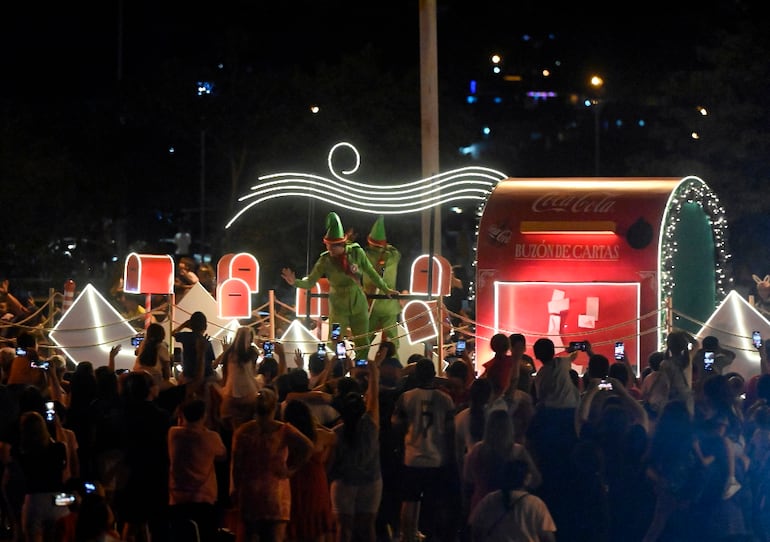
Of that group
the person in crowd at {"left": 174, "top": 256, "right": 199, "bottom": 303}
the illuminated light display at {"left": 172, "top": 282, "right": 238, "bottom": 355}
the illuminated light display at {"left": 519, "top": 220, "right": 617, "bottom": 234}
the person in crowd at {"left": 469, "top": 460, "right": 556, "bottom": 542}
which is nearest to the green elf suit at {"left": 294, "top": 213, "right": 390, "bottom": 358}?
the illuminated light display at {"left": 172, "top": 282, "right": 238, "bottom": 355}

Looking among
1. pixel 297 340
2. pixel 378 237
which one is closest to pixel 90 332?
pixel 297 340

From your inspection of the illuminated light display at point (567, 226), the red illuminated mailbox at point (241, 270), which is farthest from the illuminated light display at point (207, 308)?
the illuminated light display at point (567, 226)

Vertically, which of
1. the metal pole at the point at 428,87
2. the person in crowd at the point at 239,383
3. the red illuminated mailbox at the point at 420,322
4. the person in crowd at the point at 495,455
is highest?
the metal pole at the point at 428,87

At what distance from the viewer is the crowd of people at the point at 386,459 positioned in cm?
870

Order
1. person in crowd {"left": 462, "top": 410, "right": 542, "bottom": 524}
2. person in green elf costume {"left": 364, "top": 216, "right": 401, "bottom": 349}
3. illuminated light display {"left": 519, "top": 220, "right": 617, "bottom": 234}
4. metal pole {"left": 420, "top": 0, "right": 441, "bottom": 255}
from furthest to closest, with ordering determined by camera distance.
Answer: metal pole {"left": 420, "top": 0, "right": 441, "bottom": 255} < person in green elf costume {"left": 364, "top": 216, "right": 401, "bottom": 349} < illuminated light display {"left": 519, "top": 220, "right": 617, "bottom": 234} < person in crowd {"left": 462, "top": 410, "right": 542, "bottom": 524}

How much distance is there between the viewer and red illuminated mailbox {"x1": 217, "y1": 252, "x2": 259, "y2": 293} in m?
18.3

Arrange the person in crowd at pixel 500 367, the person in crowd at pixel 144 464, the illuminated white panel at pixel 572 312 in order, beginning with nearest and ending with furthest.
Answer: the person in crowd at pixel 144 464 < the person in crowd at pixel 500 367 < the illuminated white panel at pixel 572 312

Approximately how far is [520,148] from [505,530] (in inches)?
2499

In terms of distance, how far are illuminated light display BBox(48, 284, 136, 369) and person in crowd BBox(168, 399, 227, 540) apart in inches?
314

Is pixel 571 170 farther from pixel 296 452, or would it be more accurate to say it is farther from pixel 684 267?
pixel 296 452

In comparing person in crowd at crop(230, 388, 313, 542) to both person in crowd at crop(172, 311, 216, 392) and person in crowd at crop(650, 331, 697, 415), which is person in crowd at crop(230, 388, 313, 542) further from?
person in crowd at crop(650, 331, 697, 415)

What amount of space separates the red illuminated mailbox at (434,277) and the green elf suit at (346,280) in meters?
0.48

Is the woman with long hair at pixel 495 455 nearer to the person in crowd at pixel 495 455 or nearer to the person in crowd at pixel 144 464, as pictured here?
the person in crowd at pixel 495 455

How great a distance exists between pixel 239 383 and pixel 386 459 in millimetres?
1426
